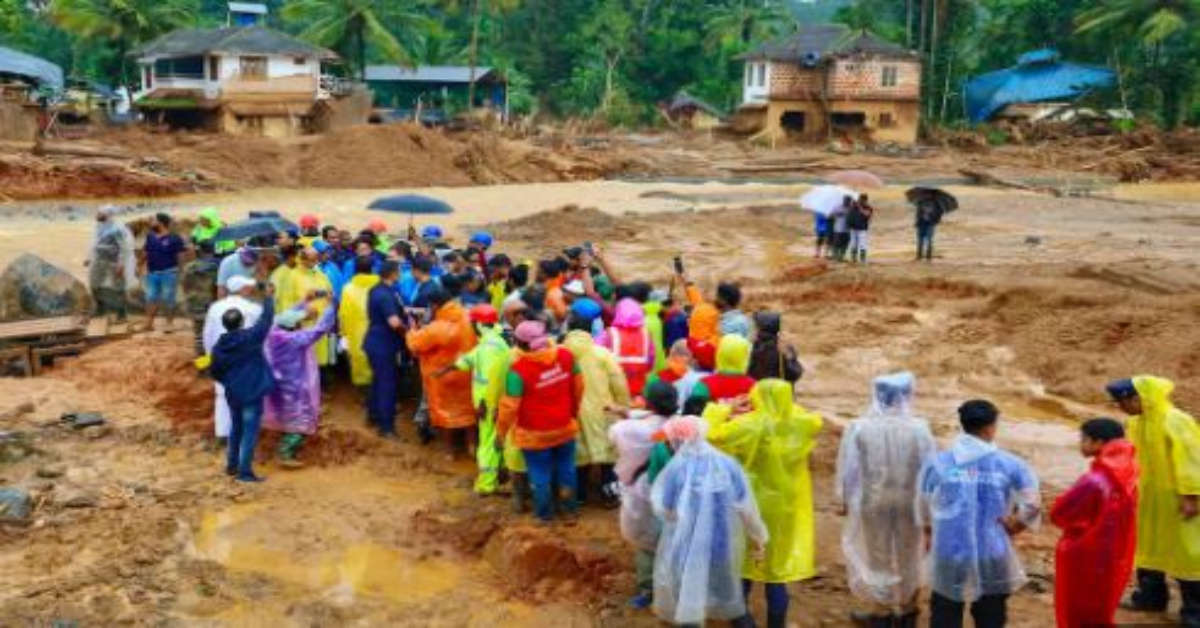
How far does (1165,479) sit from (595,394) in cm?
351

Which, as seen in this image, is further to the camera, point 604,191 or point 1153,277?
point 604,191

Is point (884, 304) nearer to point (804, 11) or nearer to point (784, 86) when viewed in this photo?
point (784, 86)

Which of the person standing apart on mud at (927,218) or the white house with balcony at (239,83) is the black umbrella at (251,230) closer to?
the person standing apart on mud at (927,218)

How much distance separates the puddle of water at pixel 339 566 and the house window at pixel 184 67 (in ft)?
126

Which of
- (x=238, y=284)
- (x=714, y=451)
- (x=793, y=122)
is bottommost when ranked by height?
(x=714, y=451)

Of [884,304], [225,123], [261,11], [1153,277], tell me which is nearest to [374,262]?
[884,304]

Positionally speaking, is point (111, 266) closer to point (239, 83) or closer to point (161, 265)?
point (161, 265)

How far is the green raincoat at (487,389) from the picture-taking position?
25.9ft

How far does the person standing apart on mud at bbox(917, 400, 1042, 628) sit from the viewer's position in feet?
17.7

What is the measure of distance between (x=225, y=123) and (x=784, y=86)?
995 inches

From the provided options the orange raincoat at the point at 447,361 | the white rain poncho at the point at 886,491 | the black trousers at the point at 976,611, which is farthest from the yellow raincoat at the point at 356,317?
the black trousers at the point at 976,611

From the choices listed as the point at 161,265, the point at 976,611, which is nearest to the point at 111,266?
the point at 161,265

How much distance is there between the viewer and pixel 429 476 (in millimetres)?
8938

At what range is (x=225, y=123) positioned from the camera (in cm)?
4219
